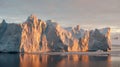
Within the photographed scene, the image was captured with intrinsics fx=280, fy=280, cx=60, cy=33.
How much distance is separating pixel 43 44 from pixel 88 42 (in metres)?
16.4

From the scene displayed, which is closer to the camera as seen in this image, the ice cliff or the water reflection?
the water reflection

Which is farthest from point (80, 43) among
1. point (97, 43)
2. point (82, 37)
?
point (97, 43)

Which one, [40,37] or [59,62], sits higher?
[40,37]

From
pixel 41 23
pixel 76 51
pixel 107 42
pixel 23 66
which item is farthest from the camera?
pixel 107 42

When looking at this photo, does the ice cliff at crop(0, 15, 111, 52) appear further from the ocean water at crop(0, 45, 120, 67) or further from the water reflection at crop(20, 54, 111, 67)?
the water reflection at crop(20, 54, 111, 67)

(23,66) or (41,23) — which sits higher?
(41,23)

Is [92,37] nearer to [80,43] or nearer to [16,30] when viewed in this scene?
[80,43]

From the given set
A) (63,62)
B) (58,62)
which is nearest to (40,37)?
(58,62)

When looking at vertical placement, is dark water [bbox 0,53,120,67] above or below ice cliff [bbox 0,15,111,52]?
below

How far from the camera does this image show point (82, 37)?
2803 inches

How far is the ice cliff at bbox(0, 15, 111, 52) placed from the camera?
60.7m

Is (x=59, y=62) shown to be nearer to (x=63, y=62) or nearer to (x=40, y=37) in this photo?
(x=63, y=62)

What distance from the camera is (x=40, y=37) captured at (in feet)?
212

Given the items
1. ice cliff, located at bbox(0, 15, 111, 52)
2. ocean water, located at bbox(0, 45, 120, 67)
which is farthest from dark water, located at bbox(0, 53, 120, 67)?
ice cliff, located at bbox(0, 15, 111, 52)
